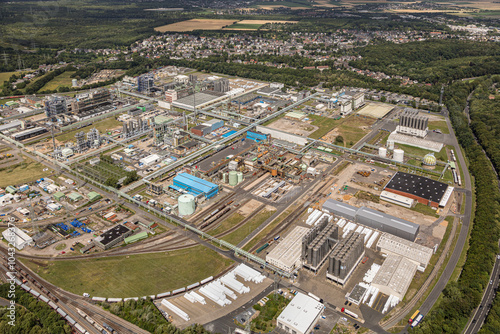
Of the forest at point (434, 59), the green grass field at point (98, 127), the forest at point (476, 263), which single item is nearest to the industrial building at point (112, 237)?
the green grass field at point (98, 127)

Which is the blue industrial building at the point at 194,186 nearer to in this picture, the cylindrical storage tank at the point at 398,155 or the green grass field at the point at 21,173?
the green grass field at the point at 21,173

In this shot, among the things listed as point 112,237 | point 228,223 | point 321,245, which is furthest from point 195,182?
point 321,245

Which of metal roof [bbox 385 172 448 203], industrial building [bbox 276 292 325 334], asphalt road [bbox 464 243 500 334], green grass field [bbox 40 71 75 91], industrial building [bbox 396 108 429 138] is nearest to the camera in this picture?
industrial building [bbox 276 292 325 334]

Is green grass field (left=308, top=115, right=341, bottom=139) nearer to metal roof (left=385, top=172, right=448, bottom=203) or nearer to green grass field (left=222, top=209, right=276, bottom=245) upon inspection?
metal roof (left=385, top=172, right=448, bottom=203)

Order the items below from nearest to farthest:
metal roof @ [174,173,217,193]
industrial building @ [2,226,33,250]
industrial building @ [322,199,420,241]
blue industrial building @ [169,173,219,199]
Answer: industrial building @ [2,226,33,250], industrial building @ [322,199,420,241], blue industrial building @ [169,173,219,199], metal roof @ [174,173,217,193]

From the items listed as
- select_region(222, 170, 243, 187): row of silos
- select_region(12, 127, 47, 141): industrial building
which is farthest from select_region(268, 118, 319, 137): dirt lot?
select_region(12, 127, 47, 141): industrial building

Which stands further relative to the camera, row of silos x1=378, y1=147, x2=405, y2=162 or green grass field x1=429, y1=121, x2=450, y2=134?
green grass field x1=429, y1=121, x2=450, y2=134

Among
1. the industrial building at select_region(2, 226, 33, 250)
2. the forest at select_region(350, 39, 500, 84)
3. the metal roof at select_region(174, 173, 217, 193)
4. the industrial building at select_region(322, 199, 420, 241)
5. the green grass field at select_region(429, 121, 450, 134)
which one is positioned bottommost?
the industrial building at select_region(2, 226, 33, 250)

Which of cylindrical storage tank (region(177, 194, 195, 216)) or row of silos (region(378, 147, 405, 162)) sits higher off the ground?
row of silos (region(378, 147, 405, 162))
